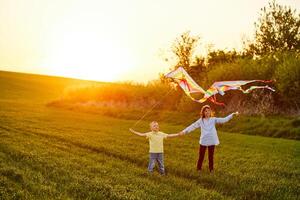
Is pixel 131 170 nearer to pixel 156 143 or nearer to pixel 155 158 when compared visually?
pixel 155 158

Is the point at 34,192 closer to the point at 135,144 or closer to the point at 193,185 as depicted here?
the point at 193,185

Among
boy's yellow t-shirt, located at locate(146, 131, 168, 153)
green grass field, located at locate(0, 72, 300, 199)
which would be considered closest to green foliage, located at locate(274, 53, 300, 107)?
green grass field, located at locate(0, 72, 300, 199)

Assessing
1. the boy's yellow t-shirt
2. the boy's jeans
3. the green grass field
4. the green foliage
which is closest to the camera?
the green grass field

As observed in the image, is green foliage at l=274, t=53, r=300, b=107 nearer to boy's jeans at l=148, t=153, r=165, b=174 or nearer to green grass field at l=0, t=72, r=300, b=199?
green grass field at l=0, t=72, r=300, b=199

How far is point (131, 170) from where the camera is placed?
42.0 ft

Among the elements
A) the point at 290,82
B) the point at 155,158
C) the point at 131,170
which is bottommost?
the point at 131,170

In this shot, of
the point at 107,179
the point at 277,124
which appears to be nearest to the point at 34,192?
the point at 107,179

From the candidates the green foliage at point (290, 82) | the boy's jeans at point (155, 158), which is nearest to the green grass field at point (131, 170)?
the boy's jeans at point (155, 158)

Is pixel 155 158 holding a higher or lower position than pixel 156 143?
lower

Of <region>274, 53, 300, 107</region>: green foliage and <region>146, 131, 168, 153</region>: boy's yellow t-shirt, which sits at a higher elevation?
<region>274, 53, 300, 107</region>: green foliage

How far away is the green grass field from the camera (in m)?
10.0

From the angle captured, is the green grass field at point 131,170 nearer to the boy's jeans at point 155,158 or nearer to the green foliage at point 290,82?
the boy's jeans at point 155,158

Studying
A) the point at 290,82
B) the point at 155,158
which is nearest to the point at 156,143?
the point at 155,158

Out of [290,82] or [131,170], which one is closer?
[131,170]
